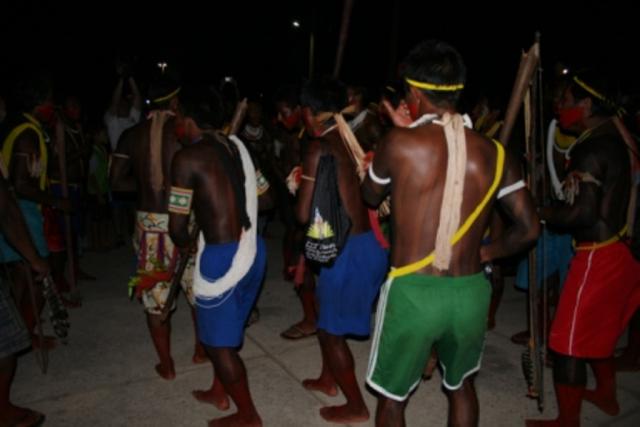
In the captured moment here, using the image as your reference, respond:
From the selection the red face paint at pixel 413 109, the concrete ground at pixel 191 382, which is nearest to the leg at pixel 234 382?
the concrete ground at pixel 191 382

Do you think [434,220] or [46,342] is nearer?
[434,220]

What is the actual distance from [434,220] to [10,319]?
2.40 meters

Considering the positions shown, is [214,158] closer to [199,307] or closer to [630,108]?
[199,307]

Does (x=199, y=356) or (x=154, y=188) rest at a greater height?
(x=154, y=188)

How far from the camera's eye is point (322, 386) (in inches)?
143

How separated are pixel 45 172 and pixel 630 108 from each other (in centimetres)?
571

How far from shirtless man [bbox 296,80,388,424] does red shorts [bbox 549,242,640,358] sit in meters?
1.12

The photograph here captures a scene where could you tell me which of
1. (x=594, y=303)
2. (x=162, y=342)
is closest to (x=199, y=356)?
(x=162, y=342)

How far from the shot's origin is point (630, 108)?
5469 millimetres

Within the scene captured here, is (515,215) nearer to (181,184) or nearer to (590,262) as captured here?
(590,262)

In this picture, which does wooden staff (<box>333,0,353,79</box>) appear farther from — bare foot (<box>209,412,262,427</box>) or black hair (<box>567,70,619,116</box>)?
bare foot (<box>209,412,262,427</box>)

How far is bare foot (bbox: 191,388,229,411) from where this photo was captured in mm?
3369

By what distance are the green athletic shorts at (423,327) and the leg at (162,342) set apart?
184cm

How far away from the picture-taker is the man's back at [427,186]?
2.14m
